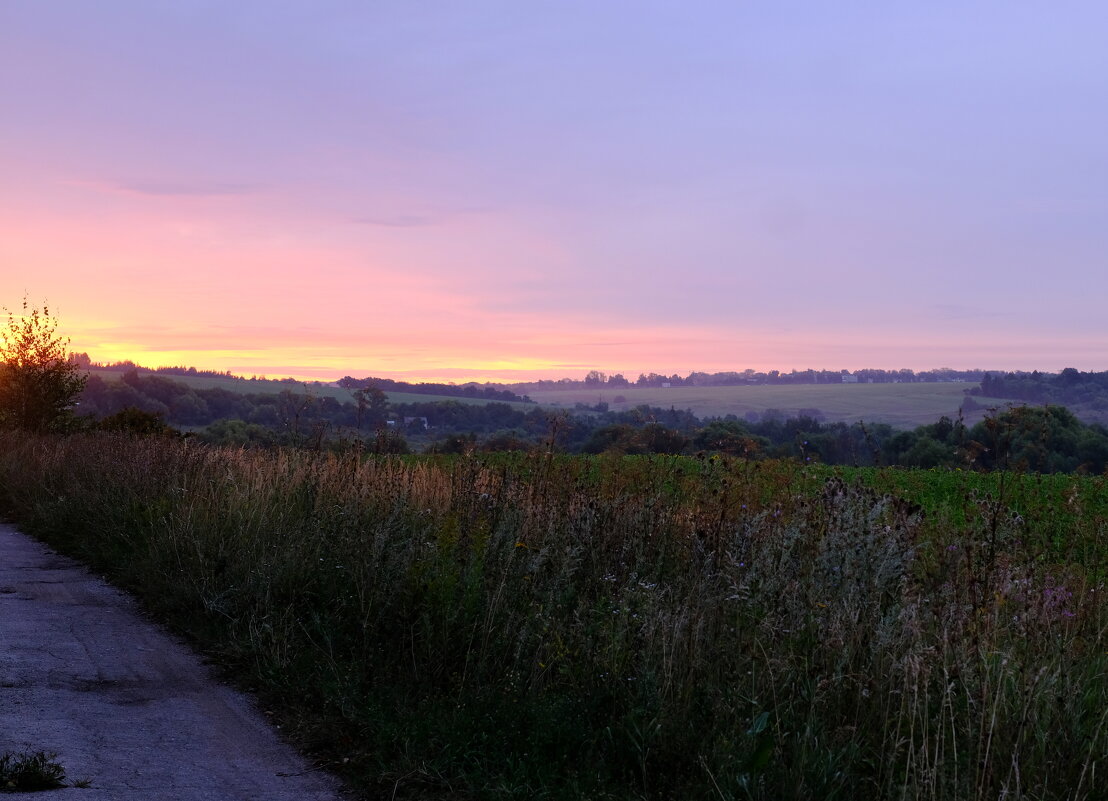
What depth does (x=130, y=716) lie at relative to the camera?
5.51m

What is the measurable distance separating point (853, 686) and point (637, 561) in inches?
109

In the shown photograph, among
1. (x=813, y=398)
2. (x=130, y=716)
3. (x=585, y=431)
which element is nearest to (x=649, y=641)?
(x=130, y=716)

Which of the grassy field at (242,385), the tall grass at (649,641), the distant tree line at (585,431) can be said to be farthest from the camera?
the grassy field at (242,385)

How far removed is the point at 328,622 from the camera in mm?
6883

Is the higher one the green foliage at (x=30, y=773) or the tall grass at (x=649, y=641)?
the tall grass at (x=649, y=641)

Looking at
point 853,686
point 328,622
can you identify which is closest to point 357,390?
point 328,622

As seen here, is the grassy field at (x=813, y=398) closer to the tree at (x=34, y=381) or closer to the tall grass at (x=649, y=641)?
the tree at (x=34, y=381)

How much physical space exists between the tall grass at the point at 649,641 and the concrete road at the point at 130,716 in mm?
315

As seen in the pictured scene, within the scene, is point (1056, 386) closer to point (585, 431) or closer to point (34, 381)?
point (585, 431)

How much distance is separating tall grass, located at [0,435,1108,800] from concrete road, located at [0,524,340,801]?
1.03 feet

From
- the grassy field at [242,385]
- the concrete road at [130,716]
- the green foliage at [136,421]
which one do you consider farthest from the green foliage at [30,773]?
the grassy field at [242,385]

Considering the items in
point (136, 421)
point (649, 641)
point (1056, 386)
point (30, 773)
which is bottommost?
point (30, 773)

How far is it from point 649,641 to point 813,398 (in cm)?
13090

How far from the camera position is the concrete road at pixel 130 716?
4559mm
